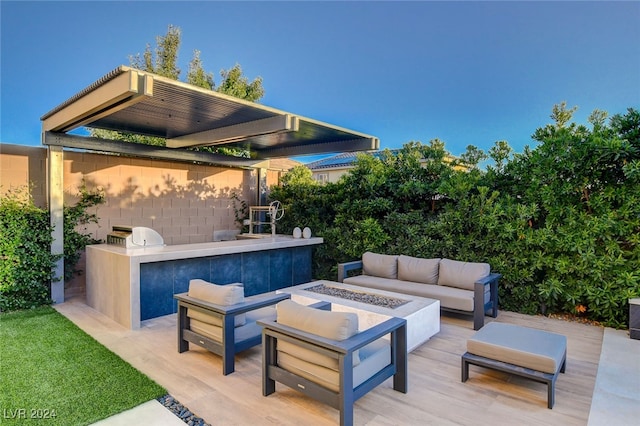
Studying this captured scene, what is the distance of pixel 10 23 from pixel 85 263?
5569 mm

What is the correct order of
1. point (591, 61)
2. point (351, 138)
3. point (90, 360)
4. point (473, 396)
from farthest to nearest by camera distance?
point (591, 61), point (351, 138), point (90, 360), point (473, 396)

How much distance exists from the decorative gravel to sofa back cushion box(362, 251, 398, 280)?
1.20 metres

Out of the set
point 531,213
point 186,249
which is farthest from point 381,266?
point 186,249

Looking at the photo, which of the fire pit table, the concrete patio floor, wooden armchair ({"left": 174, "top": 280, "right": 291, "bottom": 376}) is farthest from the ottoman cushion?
wooden armchair ({"left": 174, "top": 280, "right": 291, "bottom": 376})

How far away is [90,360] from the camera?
12.6ft

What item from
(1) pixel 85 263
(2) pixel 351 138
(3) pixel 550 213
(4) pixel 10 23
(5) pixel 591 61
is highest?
(4) pixel 10 23

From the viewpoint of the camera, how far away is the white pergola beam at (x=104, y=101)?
397 centimetres

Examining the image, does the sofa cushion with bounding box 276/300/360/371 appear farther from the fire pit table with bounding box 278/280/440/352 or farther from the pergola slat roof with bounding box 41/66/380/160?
the pergola slat roof with bounding box 41/66/380/160

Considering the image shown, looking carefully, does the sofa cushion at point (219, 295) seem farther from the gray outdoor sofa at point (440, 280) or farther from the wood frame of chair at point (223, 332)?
the gray outdoor sofa at point (440, 280)

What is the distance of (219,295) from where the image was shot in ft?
12.4

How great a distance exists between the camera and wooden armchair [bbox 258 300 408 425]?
103 inches

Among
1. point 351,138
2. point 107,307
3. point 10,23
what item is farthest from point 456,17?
point 10,23

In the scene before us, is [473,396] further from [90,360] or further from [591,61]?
[591,61]

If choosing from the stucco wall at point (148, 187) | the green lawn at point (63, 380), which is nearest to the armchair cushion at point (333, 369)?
the green lawn at point (63, 380)
